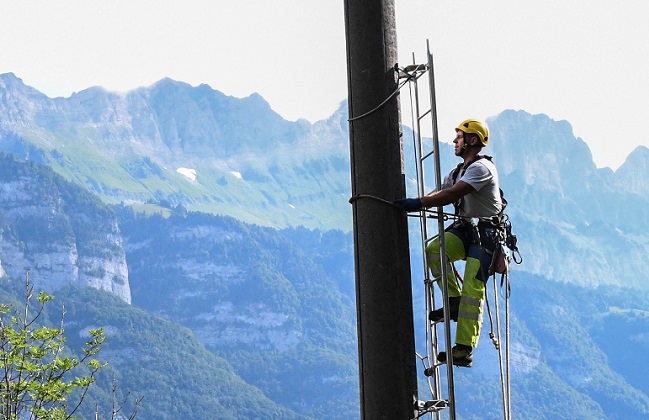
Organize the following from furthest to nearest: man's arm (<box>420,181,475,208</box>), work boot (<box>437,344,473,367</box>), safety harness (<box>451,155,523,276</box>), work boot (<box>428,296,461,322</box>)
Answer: safety harness (<box>451,155,523,276</box>)
work boot (<box>437,344,473,367</box>)
work boot (<box>428,296,461,322</box>)
man's arm (<box>420,181,475,208</box>)

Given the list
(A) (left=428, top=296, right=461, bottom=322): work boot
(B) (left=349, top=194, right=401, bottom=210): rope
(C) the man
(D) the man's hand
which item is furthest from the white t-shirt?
(B) (left=349, top=194, right=401, bottom=210): rope

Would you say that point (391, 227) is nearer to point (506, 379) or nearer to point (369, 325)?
point (369, 325)

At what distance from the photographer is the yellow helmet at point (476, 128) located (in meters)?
6.18

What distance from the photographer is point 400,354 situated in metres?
4.72

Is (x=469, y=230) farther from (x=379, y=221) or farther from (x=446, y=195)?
(x=379, y=221)

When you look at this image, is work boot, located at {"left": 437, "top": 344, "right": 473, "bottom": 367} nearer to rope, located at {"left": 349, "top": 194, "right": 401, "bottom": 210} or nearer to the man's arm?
the man's arm

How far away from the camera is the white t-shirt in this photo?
19.1ft

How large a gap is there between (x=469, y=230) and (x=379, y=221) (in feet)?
5.63

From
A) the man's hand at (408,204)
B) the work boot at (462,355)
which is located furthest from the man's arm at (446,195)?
the work boot at (462,355)

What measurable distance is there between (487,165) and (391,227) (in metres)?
1.34

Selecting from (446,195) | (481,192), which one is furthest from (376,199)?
(481,192)

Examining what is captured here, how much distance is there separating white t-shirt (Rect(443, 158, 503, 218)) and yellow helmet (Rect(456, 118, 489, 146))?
5.7 inches

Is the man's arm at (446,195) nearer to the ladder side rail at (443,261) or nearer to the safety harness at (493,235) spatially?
the ladder side rail at (443,261)

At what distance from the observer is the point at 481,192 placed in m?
5.97
